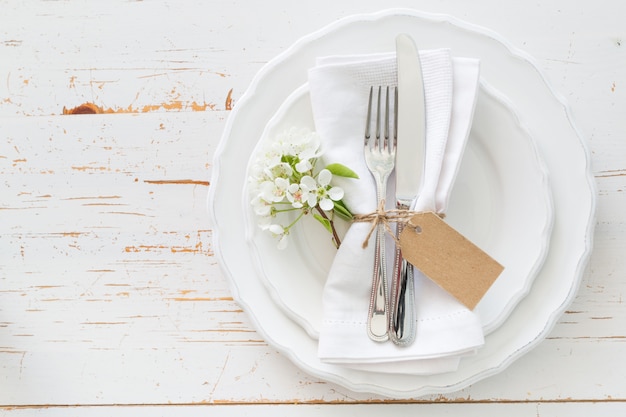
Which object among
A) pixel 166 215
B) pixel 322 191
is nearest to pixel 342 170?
pixel 322 191

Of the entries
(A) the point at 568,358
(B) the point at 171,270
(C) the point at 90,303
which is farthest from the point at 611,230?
(C) the point at 90,303

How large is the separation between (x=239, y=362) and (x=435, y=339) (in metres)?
0.24

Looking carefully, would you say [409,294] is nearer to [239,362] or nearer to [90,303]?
[239,362]

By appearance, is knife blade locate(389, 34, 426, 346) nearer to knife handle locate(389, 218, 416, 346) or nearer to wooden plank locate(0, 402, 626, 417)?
knife handle locate(389, 218, 416, 346)

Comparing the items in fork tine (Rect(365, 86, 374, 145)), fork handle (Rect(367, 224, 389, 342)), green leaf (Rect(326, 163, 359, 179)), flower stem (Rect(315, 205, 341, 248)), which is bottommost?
fork handle (Rect(367, 224, 389, 342))

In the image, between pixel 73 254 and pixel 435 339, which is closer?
pixel 435 339

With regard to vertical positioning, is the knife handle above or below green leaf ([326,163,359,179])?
below

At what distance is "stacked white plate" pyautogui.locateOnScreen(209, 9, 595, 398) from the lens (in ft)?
2.28

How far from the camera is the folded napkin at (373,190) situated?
0.67 meters

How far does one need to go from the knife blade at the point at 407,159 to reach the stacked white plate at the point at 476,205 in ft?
0.18

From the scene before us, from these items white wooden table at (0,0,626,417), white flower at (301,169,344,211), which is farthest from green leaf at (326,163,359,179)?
white wooden table at (0,0,626,417)

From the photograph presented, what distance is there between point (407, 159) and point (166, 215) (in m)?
0.31

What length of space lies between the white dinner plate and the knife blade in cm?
4

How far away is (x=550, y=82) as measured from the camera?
0.72 metres
